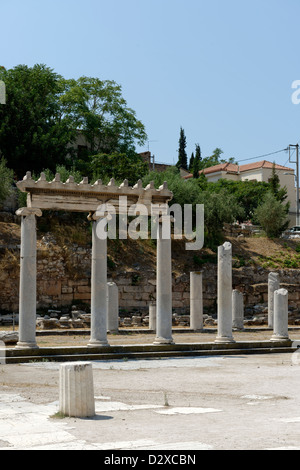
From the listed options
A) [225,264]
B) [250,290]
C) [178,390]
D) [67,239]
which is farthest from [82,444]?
[250,290]

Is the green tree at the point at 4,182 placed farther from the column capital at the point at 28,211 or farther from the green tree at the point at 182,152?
the green tree at the point at 182,152

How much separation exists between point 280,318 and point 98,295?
7.58 metres

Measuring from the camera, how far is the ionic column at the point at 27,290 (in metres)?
19.0

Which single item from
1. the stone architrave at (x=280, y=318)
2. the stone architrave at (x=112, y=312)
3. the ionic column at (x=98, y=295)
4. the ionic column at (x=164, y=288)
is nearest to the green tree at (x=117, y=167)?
the stone architrave at (x=112, y=312)

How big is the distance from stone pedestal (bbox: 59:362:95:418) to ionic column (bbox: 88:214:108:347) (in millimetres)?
9587

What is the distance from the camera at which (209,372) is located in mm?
16703

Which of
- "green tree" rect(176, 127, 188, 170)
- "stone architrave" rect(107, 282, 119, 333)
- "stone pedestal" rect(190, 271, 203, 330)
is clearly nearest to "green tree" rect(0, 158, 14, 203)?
"stone architrave" rect(107, 282, 119, 333)

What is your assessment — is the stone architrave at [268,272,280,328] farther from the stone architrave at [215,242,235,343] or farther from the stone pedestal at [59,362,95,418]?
the stone pedestal at [59,362,95,418]

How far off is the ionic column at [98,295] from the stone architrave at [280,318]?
703 cm

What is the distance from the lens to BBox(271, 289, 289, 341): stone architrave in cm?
2386

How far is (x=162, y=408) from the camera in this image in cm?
1103

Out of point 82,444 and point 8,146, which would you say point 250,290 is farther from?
point 82,444

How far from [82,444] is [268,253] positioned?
4430 cm

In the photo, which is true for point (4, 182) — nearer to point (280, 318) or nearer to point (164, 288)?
point (280, 318)
